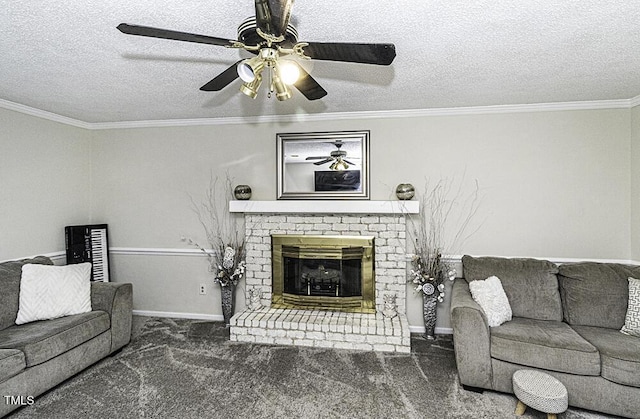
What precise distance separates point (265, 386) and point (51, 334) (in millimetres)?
1686

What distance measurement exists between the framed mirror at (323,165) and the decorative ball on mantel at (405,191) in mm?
383

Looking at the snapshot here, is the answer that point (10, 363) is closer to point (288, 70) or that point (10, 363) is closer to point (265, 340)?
point (265, 340)

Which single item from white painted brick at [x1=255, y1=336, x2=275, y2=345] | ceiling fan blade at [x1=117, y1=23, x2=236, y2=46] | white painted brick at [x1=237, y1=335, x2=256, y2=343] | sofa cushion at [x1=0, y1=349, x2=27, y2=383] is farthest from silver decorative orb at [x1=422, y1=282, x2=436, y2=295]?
sofa cushion at [x1=0, y1=349, x2=27, y2=383]

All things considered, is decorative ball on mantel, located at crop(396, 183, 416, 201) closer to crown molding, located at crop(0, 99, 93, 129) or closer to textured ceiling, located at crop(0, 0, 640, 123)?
textured ceiling, located at crop(0, 0, 640, 123)

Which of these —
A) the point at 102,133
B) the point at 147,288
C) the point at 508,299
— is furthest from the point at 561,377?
the point at 102,133

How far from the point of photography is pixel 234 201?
4.01 metres

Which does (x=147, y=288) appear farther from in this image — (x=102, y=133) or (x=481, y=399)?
(x=481, y=399)

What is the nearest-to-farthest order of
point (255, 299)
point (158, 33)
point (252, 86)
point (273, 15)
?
point (273, 15)
point (158, 33)
point (252, 86)
point (255, 299)

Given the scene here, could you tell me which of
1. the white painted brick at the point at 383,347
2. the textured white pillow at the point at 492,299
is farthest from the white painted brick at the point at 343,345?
the textured white pillow at the point at 492,299

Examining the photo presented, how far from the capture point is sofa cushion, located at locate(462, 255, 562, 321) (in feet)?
9.95

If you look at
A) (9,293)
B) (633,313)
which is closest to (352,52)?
(633,313)

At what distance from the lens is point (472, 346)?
264 cm

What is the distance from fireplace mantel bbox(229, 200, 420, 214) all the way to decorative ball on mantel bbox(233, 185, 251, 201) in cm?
6

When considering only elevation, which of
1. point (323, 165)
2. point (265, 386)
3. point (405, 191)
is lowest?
point (265, 386)
